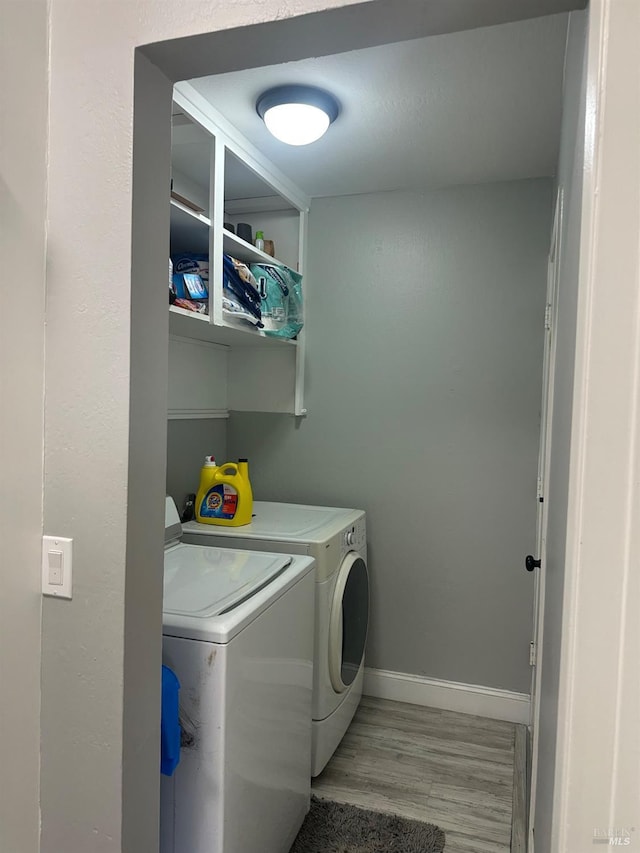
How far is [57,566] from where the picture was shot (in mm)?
1044

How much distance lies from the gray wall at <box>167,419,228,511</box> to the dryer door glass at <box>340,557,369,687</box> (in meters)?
0.83

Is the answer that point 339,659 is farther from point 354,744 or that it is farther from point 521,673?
point 521,673

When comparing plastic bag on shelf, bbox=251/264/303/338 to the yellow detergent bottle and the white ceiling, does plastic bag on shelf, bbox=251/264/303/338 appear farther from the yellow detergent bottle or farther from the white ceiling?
the yellow detergent bottle

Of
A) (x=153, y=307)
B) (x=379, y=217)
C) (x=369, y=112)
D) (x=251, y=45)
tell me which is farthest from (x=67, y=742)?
(x=379, y=217)

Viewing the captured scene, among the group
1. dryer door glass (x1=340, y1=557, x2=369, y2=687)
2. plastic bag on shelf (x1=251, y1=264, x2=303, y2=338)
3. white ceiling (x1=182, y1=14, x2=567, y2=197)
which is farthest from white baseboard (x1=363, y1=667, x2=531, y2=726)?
white ceiling (x1=182, y1=14, x2=567, y2=197)

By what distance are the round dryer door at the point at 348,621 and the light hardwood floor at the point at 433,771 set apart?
287 millimetres

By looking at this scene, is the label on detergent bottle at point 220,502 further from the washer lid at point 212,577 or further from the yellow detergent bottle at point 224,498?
the washer lid at point 212,577

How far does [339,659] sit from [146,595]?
1331 millimetres

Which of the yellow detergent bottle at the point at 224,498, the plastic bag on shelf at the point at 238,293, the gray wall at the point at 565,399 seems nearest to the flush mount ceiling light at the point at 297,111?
the plastic bag on shelf at the point at 238,293

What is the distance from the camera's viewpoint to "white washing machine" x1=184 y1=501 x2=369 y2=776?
2.07 metres

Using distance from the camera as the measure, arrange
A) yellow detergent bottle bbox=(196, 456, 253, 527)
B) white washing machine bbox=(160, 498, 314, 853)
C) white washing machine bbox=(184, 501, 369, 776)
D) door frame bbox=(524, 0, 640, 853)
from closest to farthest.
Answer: door frame bbox=(524, 0, 640, 853) → white washing machine bbox=(160, 498, 314, 853) → white washing machine bbox=(184, 501, 369, 776) → yellow detergent bottle bbox=(196, 456, 253, 527)

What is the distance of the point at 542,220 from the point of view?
8.21 feet

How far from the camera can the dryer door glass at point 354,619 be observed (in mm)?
2387

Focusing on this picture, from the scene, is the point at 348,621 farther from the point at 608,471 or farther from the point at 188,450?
the point at 608,471
